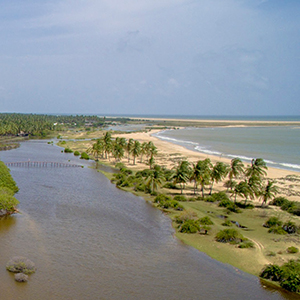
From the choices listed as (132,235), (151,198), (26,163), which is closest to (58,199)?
(151,198)

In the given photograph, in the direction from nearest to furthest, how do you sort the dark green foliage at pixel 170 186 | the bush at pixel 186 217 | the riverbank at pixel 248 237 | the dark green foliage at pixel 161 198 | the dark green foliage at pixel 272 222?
the riverbank at pixel 248 237 < the dark green foliage at pixel 272 222 < the bush at pixel 186 217 < the dark green foliage at pixel 161 198 < the dark green foliage at pixel 170 186

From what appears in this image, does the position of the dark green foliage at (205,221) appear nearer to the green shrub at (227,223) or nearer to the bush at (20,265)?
the green shrub at (227,223)

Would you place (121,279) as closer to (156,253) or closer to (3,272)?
(156,253)

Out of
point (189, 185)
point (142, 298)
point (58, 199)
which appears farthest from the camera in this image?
point (189, 185)

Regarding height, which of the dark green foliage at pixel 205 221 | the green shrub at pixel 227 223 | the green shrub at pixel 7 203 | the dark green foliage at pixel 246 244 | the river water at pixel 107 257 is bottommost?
the river water at pixel 107 257

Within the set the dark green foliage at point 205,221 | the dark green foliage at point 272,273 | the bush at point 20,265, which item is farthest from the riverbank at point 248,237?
the bush at point 20,265
